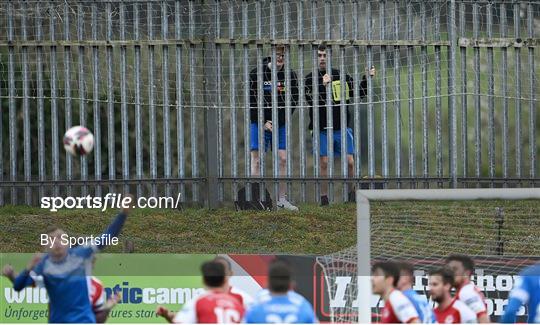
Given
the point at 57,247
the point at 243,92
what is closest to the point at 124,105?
the point at 243,92

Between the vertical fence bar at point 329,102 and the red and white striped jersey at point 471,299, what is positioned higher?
the vertical fence bar at point 329,102

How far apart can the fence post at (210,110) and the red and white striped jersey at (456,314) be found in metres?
5.64

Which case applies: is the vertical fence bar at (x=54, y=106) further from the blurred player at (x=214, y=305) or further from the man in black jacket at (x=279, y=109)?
the blurred player at (x=214, y=305)

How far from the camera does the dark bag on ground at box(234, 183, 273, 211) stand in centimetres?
1819

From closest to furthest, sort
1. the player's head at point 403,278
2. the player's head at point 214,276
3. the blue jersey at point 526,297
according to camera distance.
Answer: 1. the player's head at point 214,276
2. the player's head at point 403,278
3. the blue jersey at point 526,297

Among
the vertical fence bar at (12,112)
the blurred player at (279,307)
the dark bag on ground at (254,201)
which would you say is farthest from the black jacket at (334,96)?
the blurred player at (279,307)

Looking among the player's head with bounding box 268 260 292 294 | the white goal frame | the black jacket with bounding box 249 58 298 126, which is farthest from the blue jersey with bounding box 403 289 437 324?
the black jacket with bounding box 249 58 298 126

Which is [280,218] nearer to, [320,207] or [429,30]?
[320,207]

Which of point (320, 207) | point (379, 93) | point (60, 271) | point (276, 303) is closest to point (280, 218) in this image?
point (320, 207)

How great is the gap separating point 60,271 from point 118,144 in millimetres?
5493

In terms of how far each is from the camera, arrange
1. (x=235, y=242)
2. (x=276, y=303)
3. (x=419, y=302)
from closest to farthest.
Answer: (x=276, y=303), (x=419, y=302), (x=235, y=242)

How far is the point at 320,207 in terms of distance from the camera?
18.3m

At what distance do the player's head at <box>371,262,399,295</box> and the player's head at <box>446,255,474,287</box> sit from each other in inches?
37.8

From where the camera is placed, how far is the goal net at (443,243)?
1603 centimetres
